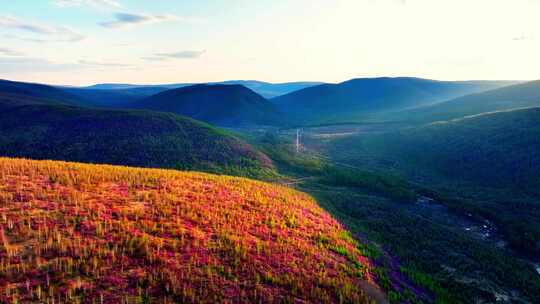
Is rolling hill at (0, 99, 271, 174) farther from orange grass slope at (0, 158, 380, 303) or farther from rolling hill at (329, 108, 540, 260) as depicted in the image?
rolling hill at (329, 108, 540, 260)

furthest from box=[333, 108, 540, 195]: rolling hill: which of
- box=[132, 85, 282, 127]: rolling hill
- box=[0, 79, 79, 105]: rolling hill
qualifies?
box=[0, 79, 79, 105]: rolling hill

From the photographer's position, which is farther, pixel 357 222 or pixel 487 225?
pixel 487 225

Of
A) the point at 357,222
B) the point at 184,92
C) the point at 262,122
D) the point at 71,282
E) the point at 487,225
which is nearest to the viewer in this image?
the point at 71,282

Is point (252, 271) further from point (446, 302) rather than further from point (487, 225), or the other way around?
point (487, 225)

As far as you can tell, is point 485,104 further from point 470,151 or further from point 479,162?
point 479,162

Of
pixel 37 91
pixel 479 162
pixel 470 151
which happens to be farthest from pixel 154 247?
pixel 37 91

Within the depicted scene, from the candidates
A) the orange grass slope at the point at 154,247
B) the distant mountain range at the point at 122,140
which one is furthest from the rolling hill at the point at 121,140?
the orange grass slope at the point at 154,247

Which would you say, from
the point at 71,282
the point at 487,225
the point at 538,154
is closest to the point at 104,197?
the point at 71,282
